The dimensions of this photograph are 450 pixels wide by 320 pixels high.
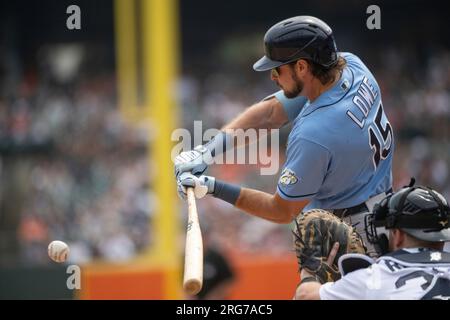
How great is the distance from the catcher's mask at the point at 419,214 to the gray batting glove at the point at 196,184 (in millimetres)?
1254

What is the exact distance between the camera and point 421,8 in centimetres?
2023

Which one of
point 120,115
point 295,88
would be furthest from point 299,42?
point 120,115

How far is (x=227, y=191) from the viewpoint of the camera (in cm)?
495

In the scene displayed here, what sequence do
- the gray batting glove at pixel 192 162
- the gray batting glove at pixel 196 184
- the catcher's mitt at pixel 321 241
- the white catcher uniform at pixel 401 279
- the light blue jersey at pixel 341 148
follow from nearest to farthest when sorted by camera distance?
the white catcher uniform at pixel 401 279
the catcher's mitt at pixel 321 241
the light blue jersey at pixel 341 148
the gray batting glove at pixel 196 184
the gray batting glove at pixel 192 162

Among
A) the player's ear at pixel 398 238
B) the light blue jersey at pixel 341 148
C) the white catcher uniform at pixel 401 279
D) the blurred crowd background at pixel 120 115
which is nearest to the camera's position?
the white catcher uniform at pixel 401 279

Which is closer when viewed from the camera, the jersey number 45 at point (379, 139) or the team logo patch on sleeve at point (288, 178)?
the team logo patch on sleeve at point (288, 178)

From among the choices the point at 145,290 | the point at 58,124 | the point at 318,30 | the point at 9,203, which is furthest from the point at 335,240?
the point at 58,124

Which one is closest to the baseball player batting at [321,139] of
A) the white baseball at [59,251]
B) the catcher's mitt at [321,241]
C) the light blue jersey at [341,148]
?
the light blue jersey at [341,148]

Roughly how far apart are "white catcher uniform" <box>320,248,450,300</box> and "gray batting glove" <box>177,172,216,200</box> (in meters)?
1.26

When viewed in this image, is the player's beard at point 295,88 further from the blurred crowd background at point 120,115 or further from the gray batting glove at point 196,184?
the blurred crowd background at point 120,115

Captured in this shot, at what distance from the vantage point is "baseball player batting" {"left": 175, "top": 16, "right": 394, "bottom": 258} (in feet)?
15.2

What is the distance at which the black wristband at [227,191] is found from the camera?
4.94 m

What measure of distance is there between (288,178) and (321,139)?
262 millimetres

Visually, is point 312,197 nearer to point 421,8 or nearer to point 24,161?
point 24,161
